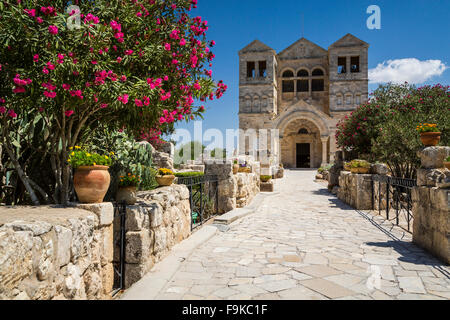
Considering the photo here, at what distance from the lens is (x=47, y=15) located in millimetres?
3199

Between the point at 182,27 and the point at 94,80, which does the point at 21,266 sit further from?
the point at 182,27

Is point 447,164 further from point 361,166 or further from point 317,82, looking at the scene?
point 317,82

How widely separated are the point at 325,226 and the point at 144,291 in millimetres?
5016

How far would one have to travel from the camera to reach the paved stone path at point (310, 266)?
3562 mm

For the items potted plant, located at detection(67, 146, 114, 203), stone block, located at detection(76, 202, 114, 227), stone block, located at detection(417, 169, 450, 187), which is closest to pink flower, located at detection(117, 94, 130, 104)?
potted plant, located at detection(67, 146, 114, 203)

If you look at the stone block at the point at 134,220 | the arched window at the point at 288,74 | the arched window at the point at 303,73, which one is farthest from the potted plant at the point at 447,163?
the arched window at the point at 288,74

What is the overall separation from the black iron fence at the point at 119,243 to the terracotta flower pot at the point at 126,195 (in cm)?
27

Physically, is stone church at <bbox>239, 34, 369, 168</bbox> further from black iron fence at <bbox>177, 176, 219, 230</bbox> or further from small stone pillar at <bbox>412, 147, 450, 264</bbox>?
small stone pillar at <bbox>412, 147, 450, 264</bbox>

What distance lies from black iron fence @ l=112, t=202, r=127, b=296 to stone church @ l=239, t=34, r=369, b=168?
30.4 m

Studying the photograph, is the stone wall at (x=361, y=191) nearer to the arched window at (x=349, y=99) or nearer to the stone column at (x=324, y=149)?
the stone column at (x=324, y=149)

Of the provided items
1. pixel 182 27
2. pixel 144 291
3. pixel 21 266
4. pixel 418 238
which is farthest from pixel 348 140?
pixel 21 266

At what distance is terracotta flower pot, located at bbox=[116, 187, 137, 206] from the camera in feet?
14.5

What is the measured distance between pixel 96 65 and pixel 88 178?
1183mm

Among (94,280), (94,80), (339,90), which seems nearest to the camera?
(94,280)
